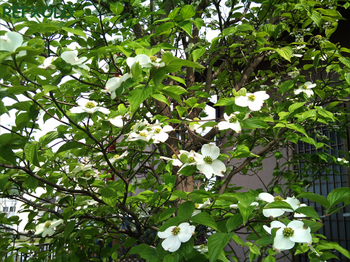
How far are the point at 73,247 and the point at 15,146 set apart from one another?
764 mm

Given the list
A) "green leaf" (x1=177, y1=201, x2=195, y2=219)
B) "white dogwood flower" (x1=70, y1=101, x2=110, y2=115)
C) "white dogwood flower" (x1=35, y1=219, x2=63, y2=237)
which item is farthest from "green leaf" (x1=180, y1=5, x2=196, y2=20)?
"white dogwood flower" (x1=35, y1=219, x2=63, y2=237)

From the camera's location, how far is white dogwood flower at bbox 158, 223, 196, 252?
0.83m

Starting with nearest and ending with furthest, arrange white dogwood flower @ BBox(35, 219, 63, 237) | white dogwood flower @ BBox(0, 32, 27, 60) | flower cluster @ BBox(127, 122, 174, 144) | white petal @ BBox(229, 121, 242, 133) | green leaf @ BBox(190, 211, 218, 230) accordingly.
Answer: white dogwood flower @ BBox(0, 32, 27, 60) → green leaf @ BBox(190, 211, 218, 230) → white petal @ BBox(229, 121, 242, 133) → flower cluster @ BBox(127, 122, 174, 144) → white dogwood flower @ BBox(35, 219, 63, 237)

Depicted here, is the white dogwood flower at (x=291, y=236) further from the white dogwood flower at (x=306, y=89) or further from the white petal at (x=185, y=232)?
the white dogwood flower at (x=306, y=89)

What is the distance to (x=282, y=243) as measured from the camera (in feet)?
2.50

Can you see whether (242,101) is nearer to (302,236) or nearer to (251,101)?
(251,101)

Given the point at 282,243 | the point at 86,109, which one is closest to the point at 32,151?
the point at 86,109

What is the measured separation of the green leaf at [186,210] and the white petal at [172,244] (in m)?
0.06

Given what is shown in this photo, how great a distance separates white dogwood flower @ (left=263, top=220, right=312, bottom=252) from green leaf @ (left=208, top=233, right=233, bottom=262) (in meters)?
0.13

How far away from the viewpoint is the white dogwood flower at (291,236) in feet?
2.48

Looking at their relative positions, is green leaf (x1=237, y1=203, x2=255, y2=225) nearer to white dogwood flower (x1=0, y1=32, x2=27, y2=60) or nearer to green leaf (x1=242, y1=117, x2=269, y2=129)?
green leaf (x1=242, y1=117, x2=269, y2=129)

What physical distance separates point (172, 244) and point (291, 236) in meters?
0.32

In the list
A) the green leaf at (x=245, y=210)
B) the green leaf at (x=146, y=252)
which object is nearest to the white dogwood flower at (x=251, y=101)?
the green leaf at (x=245, y=210)

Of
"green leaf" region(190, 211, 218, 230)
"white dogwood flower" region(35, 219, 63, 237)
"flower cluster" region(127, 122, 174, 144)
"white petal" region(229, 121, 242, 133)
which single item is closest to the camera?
"green leaf" region(190, 211, 218, 230)
